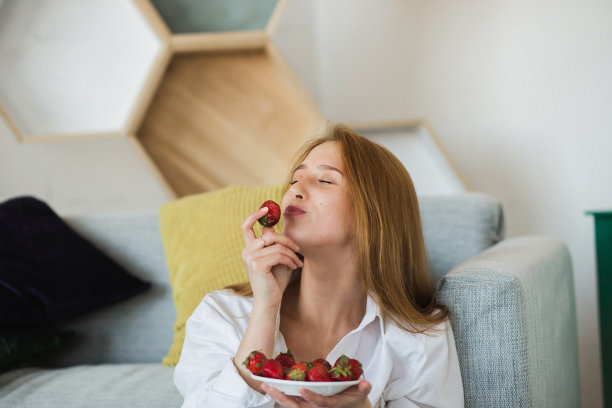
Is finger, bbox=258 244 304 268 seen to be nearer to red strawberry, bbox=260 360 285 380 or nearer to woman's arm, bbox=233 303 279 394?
woman's arm, bbox=233 303 279 394

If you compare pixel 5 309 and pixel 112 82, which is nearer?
pixel 5 309

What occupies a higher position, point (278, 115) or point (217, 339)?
point (278, 115)

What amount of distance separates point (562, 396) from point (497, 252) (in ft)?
1.10

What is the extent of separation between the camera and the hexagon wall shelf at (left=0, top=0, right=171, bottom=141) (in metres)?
2.21

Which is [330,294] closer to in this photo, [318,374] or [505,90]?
[318,374]

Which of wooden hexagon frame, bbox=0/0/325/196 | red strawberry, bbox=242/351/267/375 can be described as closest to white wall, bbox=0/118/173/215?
wooden hexagon frame, bbox=0/0/325/196

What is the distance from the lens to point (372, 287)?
1.11m

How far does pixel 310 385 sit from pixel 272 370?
0.07 metres

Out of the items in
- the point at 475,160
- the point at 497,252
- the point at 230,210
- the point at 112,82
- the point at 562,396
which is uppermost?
the point at 112,82

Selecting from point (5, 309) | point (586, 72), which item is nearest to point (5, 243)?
point (5, 309)

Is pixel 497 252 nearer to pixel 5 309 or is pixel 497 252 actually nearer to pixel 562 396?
pixel 562 396

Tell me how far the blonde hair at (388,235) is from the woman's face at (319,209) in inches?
0.8

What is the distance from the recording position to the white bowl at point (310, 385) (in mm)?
762

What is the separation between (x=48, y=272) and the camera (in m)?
1.59
